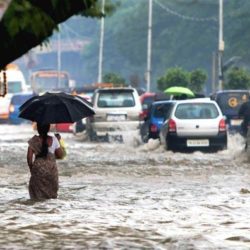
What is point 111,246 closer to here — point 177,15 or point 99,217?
point 99,217

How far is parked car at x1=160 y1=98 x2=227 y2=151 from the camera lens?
29156mm

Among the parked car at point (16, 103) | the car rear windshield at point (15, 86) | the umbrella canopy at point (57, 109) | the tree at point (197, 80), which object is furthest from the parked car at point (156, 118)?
the car rear windshield at point (15, 86)

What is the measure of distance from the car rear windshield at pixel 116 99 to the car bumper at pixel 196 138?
7347 mm

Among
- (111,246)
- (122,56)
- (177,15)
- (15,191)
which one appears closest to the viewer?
(111,246)

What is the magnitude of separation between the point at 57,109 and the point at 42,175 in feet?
5.11

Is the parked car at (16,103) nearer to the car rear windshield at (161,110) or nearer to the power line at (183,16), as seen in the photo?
the car rear windshield at (161,110)

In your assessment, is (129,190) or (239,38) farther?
(239,38)

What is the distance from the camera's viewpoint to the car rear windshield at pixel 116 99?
3666cm

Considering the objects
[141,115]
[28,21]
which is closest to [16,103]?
[141,115]

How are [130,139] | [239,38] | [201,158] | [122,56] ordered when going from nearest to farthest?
[201,158]
[130,139]
[239,38]
[122,56]

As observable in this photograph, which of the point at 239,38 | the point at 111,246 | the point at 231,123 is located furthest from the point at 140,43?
the point at 111,246

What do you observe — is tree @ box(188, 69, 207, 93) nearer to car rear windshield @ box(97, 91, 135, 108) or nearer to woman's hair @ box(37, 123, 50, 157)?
car rear windshield @ box(97, 91, 135, 108)

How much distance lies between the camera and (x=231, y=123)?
3741cm

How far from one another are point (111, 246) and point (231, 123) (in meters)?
25.9
